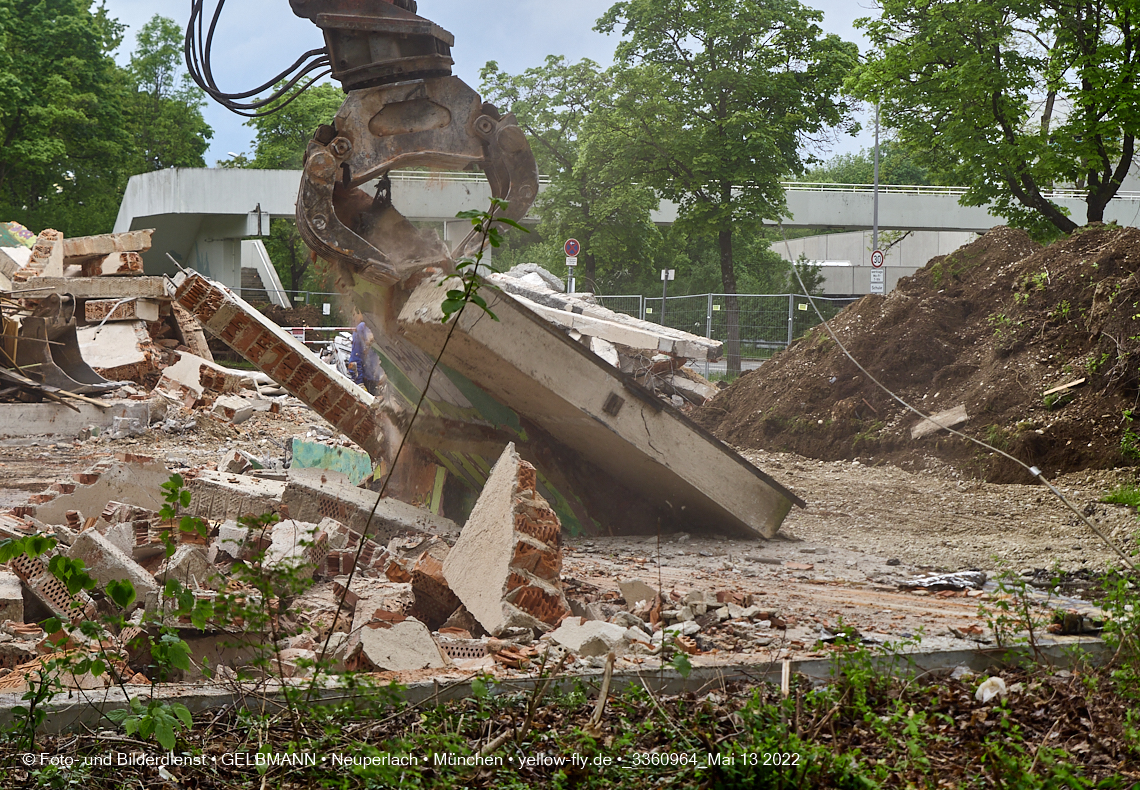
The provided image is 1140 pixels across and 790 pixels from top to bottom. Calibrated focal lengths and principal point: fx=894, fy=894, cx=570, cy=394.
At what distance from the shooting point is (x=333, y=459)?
837 cm

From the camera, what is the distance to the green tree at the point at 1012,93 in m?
12.8

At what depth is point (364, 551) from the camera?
5.43 m

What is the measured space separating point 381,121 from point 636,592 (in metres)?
3.46

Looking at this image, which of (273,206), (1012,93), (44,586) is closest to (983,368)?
(1012,93)

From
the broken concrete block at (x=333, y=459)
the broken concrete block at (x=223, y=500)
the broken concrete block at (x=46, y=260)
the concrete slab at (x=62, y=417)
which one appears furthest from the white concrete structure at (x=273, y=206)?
the broken concrete block at (x=223, y=500)

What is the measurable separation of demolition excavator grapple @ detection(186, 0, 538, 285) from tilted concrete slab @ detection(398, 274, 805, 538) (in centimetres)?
79

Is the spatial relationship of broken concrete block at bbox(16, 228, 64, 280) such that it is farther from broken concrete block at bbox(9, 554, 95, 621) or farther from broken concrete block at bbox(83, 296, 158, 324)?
broken concrete block at bbox(9, 554, 95, 621)

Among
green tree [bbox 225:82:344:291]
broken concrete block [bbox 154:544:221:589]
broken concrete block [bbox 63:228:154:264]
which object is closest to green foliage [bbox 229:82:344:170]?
green tree [bbox 225:82:344:291]

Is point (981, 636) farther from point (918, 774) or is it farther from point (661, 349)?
point (661, 349)

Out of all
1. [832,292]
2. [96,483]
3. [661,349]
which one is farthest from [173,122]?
[96,483]

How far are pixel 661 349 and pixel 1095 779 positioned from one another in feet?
37.4

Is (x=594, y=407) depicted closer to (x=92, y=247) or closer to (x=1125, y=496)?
(x=1125, y=496)

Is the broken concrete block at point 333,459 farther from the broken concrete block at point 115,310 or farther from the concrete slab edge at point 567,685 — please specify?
the broken concrete block at point 115,310

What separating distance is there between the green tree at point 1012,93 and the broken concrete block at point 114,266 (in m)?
13.4
